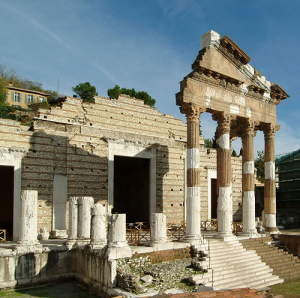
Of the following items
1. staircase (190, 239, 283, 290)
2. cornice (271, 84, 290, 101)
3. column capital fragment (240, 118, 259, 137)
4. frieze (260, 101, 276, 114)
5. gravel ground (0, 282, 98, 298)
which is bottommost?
gravel ground (0, 282, 98, 298)

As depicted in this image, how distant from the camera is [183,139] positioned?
18.8m

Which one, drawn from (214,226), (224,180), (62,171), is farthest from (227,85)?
(62,171)

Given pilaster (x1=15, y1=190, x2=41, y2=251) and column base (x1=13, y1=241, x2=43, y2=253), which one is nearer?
column base (x1=13, y1=241, x2=43, y2=253)

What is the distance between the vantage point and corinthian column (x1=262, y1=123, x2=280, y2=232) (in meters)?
15.0

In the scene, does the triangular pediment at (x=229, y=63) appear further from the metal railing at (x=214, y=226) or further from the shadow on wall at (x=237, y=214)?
the shadow on wall at (x=237, y=214)

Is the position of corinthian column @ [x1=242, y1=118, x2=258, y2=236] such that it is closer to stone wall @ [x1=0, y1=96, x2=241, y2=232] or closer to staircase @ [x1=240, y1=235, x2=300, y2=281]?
staircase @ [x1=240, y1=235, x2=300, y2=281]

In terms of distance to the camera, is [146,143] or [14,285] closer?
[14,285]

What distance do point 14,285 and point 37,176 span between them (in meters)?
5.37

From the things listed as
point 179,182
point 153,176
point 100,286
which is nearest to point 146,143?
point 153,176

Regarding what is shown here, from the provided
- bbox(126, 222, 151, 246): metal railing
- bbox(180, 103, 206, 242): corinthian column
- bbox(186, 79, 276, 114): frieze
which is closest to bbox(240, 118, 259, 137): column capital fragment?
bbox(186, 79, 276, 114): frieze

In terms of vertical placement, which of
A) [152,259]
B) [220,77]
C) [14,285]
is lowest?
[14,285]

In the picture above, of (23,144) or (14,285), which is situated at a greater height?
(23,144)

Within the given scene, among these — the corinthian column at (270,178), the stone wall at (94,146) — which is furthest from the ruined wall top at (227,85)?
the stone wall at (94,146)

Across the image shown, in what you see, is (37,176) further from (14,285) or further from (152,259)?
(152,259)
